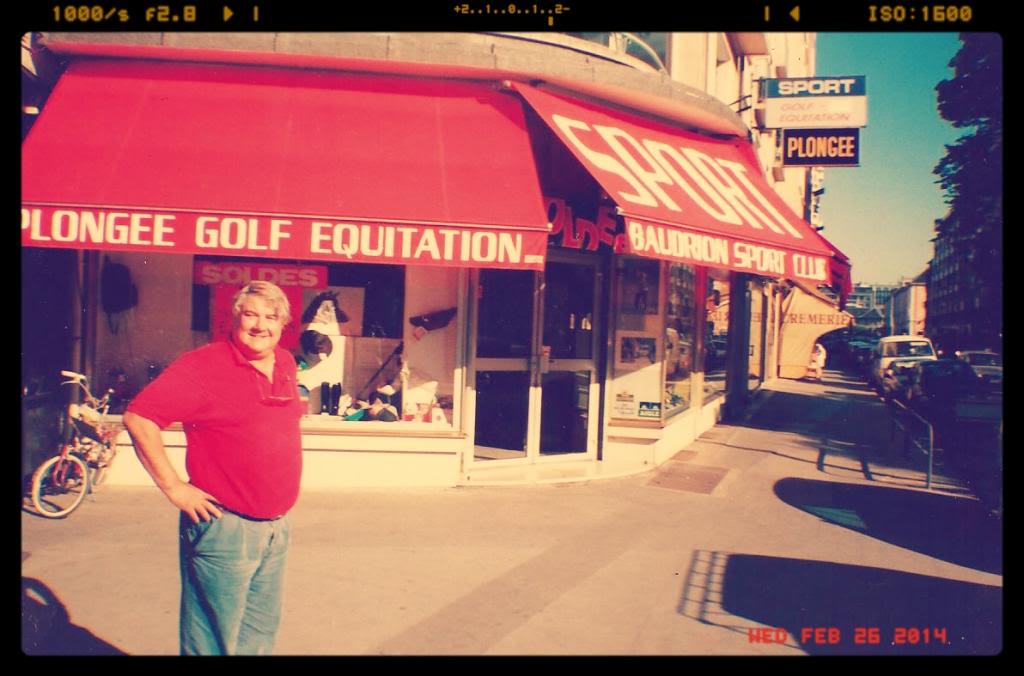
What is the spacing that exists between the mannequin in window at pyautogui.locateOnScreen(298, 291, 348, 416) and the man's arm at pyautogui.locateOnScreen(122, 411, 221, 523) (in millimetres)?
4481

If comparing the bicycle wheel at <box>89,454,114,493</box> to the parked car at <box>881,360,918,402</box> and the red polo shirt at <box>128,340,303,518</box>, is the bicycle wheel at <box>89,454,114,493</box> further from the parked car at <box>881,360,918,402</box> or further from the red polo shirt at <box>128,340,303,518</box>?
the parked car at <box>881,360,918,402</box>

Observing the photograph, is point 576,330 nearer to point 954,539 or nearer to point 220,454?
point 954,539

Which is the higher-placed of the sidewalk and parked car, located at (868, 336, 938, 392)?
parked car, located at (868, 336, 938, 392)

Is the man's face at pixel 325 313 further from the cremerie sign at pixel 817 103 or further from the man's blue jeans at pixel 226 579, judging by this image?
the cremerie sign at pixel 817 103

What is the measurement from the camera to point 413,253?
585cm

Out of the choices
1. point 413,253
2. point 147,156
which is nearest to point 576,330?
point 413,253

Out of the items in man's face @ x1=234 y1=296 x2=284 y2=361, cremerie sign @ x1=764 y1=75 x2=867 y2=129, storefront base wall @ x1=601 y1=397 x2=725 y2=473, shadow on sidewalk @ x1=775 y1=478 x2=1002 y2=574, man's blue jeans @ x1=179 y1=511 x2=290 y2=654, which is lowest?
shadow on sidewalk @ x1=775 y1=478 x2=1002 y2=574

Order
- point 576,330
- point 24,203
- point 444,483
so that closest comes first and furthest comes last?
point 24,203
point 444,483
point 576,330

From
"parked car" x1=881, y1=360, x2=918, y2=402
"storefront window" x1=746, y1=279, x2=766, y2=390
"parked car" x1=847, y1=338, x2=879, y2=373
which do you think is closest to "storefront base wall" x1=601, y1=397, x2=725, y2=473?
"parked car" x1=881, y1=360, x2=918, y2=402

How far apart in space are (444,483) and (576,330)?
2.56m

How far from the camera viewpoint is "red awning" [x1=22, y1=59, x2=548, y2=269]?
18.6 feet

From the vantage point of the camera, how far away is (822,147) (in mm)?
13117

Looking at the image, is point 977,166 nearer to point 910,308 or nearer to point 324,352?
point 324,352

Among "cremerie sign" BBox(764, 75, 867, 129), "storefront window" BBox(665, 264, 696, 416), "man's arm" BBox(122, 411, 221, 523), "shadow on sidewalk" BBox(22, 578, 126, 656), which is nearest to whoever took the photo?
"man's arm" BBox(122, 411, 221, 523)
